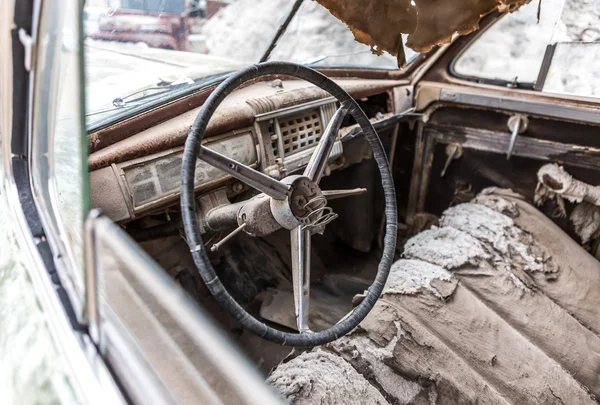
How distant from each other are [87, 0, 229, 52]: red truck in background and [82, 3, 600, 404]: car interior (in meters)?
0.25

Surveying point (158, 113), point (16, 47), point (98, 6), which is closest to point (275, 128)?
point (158, 113)

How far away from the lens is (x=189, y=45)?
1.81 meters

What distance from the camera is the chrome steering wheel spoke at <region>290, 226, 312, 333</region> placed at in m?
1.30

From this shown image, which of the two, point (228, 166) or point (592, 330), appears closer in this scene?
point (228, 166)

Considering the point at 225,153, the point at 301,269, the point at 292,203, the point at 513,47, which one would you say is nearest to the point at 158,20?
the point at 225,153

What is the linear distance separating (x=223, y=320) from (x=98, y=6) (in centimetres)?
126

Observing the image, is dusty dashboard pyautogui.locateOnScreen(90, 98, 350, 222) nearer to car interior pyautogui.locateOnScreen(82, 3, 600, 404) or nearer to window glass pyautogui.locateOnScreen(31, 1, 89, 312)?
car interior pyautogui.locateOnScreen(82, 3, 600, 404)

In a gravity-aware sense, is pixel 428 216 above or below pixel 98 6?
below

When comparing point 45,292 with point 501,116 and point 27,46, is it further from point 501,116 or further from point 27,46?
point 501,116

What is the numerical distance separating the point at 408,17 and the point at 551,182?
4.39 feet

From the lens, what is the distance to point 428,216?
2609 mm

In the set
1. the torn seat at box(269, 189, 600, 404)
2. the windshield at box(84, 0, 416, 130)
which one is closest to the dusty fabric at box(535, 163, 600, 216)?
the torn seat at box(269, 189, 600, 404)

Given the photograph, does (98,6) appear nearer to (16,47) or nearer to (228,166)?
(16,47)

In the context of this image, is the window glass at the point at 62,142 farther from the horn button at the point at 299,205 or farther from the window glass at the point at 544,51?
the window glass at the point at 544,51
